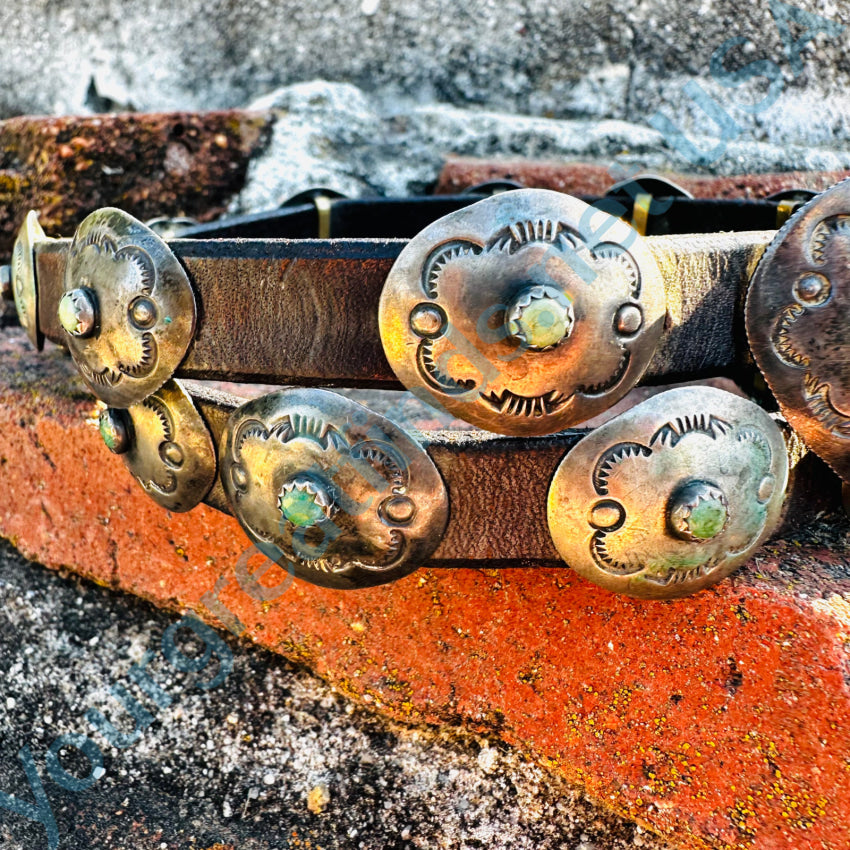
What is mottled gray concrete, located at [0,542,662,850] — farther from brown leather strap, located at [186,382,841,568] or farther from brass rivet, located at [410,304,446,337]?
brass rivet, located at [410,304,446,337]

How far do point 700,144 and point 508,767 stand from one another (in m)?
1.08

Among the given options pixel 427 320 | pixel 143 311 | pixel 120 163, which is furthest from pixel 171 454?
pixel 120 163

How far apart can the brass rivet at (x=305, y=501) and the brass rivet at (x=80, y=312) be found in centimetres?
23

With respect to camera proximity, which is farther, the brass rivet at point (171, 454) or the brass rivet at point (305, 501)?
the brass rivet at point (171, 454)

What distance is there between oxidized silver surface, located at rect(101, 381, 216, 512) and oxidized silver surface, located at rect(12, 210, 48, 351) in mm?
203

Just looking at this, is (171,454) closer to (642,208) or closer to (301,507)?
(301,507)

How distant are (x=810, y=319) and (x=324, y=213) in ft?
2.65

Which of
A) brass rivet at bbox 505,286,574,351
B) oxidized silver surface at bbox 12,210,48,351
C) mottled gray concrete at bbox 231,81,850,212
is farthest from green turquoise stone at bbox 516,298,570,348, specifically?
mottled gray concrete at bbox 231,81,850,212

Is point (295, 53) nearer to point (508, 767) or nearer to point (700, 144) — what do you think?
point (700, 144)

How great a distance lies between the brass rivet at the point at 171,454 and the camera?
0.69 m

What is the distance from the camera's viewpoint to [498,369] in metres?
0.54

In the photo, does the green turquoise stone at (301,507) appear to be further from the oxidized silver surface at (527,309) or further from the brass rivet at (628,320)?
the brass rivet at (628,320)

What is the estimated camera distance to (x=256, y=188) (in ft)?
4.32

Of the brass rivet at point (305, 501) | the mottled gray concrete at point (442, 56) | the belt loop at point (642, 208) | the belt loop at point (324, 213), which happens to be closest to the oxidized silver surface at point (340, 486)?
the brass rivet at point (305, 501)
